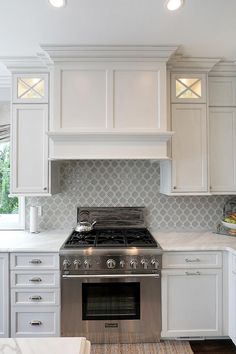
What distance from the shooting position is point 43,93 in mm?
2484

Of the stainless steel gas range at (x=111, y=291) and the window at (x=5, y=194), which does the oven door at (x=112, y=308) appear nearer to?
the stainless steel gas range at (x=111, y=291)

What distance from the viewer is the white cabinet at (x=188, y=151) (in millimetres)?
2504

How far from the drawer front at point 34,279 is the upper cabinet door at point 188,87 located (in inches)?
78.8

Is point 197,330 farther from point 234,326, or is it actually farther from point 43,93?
point 43,93

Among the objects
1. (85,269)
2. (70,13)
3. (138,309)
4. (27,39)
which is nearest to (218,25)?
(70,13)

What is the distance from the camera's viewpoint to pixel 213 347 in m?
2.29

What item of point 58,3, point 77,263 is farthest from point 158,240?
point 58,3

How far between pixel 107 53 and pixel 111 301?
2.18 m

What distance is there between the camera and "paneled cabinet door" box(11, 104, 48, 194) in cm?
246

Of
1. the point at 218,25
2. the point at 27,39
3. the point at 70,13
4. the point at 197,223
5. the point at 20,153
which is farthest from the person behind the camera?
the point at 197,223

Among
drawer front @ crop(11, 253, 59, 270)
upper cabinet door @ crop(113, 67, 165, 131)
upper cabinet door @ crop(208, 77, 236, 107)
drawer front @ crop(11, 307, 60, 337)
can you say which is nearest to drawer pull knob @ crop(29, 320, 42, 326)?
drawer front @ crop(11, 307, 60, 337)

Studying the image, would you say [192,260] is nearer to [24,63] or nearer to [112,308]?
[112,308]

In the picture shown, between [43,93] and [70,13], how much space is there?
86 centimetres

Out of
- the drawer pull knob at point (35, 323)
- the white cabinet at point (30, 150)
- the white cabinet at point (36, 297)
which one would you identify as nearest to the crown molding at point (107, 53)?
the white cabinet at point (30, 150)
